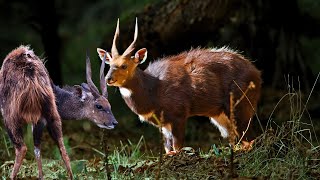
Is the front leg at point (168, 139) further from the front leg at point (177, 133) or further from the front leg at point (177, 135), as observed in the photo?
the front leg at point (177, 135)

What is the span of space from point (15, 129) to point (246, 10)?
6.45 meters

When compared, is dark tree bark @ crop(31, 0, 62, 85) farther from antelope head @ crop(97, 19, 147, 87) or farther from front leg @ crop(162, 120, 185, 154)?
antelope head @ crop(97, 19, 147, 87)

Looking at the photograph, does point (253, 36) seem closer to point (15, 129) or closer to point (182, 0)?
point (182, 0)

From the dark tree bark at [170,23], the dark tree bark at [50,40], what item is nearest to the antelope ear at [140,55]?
the dark tree bark at [170,23]

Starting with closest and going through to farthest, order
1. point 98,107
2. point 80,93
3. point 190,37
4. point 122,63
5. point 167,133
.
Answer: point 98,107
point 80,93
point 122,63
point 167,133
point 190,37

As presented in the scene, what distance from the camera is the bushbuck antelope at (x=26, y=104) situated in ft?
18.5

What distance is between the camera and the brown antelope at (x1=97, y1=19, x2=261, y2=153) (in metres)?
7.85

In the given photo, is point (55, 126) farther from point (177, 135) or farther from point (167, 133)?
point (167, 133)

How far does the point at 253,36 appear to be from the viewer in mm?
11977

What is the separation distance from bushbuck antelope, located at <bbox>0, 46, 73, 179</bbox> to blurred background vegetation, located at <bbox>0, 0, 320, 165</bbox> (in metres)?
2.30

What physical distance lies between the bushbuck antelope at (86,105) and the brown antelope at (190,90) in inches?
57.3

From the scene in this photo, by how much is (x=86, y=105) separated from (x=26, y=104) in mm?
710

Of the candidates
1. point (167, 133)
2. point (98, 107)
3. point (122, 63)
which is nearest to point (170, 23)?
point (167, 133)

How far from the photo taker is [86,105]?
6223 mm
